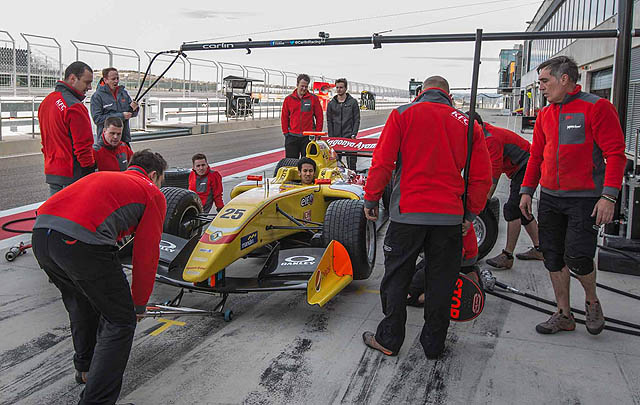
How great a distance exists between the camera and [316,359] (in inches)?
142

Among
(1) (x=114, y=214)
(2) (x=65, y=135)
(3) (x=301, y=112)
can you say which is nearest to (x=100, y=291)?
(1) (x=114, y=214)

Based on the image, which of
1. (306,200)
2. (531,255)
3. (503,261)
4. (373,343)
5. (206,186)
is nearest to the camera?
(373,343)

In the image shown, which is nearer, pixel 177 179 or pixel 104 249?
pixel 104 249

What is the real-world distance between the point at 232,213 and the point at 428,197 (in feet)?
6.20

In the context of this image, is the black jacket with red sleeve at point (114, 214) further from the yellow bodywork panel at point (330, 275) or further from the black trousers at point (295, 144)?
the black trousers at point (295, 144)

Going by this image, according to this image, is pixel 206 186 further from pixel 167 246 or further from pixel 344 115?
pixel 344 115

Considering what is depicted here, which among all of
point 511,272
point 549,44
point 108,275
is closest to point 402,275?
point 108,275

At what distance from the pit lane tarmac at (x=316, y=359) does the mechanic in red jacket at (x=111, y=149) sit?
4.39 ft

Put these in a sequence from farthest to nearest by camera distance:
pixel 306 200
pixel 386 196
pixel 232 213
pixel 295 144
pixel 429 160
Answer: pixel 295 144, pixel 386 196, pixel 306 200, pixel 232 213, pixel 429 160

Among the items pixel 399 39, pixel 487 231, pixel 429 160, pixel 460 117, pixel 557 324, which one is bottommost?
pixel 557 324

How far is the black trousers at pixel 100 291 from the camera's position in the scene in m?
2.68

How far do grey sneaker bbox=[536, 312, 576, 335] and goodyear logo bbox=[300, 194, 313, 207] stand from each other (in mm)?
2474

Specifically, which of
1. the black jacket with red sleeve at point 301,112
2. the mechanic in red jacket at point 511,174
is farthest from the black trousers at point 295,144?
the mechanic in red jacket at point 511,174

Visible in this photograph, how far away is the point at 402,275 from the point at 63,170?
10.5 feet
